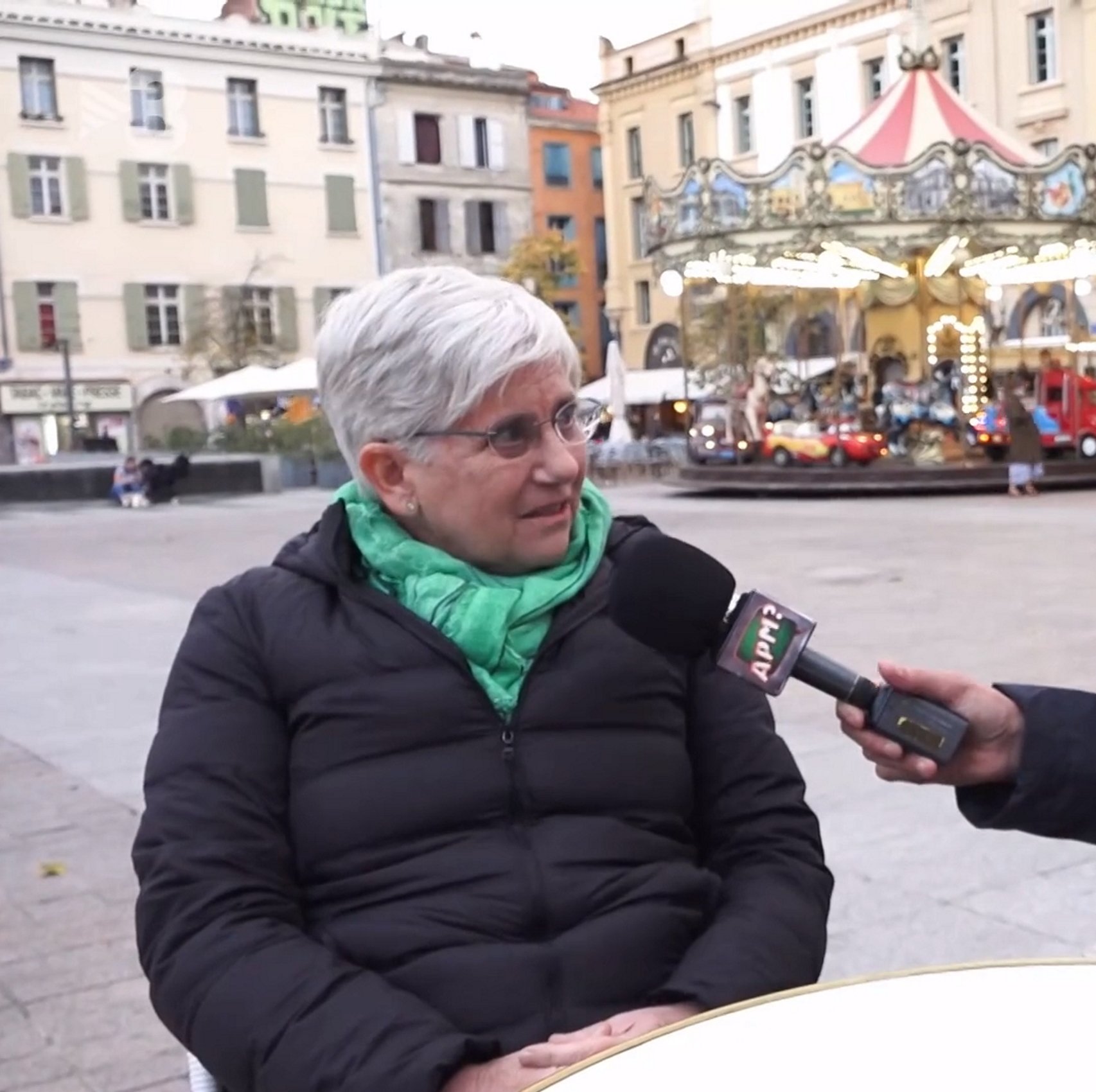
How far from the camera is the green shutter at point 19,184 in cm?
3759

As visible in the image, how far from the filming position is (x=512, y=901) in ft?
6.66

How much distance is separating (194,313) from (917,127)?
2414cm

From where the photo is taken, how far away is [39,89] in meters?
38.3

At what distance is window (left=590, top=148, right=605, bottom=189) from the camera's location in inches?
2096

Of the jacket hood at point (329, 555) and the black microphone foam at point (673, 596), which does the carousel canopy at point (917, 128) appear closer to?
the jacket hood at point (329, 555)

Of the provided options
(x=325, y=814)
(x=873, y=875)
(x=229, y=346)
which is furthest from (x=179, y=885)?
(x=229, y=346)

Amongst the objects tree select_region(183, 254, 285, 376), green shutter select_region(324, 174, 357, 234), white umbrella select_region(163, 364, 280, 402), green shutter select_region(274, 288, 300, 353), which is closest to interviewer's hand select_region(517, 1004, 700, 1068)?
white umbrella select_region(163, 364, 280, 402)

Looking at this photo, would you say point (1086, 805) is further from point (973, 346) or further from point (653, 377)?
point (653, 377)

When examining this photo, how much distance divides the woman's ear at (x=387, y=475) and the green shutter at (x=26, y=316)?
3801 centimetres

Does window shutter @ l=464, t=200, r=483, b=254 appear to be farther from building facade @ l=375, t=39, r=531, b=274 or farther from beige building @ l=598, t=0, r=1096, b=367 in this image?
beige building @ l=598, t=0, r=1096, b=367

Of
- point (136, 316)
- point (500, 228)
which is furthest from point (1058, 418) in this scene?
point (500, 228)

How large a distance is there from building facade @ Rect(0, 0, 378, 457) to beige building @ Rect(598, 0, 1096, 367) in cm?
777

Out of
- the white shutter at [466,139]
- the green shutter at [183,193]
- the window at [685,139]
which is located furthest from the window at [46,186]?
the window at [685,139]

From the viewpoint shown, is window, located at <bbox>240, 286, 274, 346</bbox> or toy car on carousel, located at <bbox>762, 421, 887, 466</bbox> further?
window, located at <bbox>240, 286, 274, 346</bbox>
